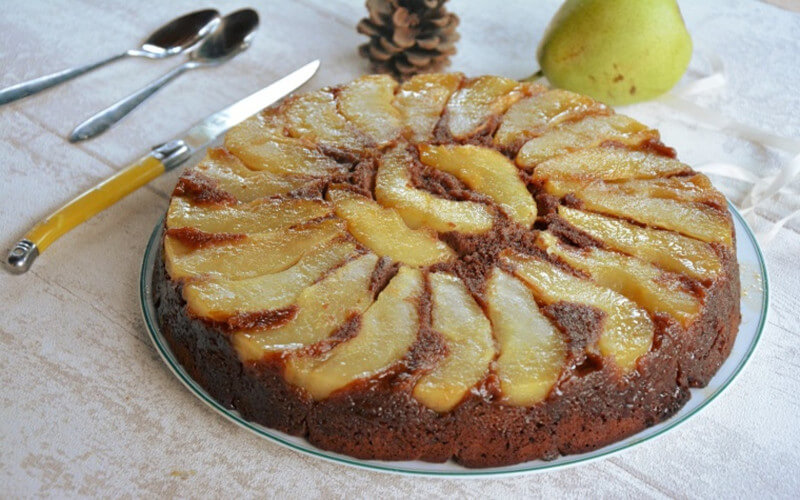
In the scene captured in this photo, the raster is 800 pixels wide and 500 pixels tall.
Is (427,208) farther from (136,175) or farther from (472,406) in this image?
(136,175)

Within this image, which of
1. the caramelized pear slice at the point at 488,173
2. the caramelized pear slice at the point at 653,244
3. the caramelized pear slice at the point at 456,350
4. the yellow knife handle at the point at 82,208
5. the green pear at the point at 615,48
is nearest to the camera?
the caramelized pear slice at the point at 456,350

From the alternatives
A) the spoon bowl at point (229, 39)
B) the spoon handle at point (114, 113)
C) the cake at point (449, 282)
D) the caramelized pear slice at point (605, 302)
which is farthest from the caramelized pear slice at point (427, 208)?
the spoon bowl at point (229, 39)

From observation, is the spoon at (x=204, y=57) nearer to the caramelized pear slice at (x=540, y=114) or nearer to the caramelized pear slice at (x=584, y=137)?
the caramelized pear slice at (x=540, y=114)

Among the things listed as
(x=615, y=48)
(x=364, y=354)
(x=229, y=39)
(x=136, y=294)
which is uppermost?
(x=615, y=48)

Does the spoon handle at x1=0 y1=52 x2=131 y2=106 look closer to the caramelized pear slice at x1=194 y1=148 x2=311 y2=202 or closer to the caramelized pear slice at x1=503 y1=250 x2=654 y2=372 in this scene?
the caramelized pear slice at x1=194 y1=148 x2=311 y2=202

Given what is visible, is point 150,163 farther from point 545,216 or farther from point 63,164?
point 545,216

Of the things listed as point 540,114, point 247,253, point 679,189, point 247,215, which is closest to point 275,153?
point 247,215
